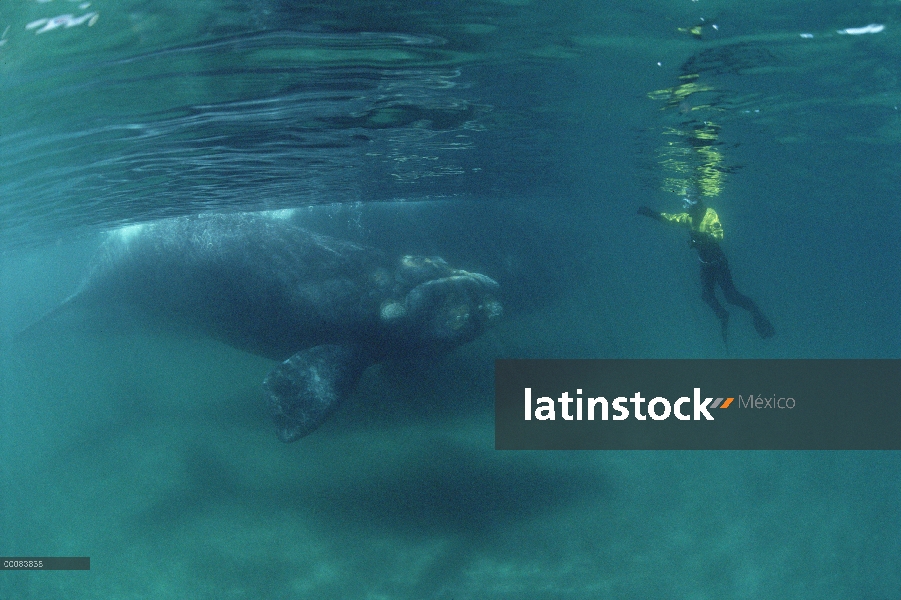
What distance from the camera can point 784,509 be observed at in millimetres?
13234

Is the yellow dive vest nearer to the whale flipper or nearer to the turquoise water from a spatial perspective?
the turquoise water

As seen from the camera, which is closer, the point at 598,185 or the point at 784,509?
the point at 784,509

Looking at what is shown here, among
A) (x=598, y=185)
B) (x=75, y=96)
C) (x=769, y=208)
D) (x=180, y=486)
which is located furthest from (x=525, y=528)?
(x=769, y=208)

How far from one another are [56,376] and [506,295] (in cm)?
3638

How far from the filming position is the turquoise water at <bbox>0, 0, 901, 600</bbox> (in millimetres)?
7832

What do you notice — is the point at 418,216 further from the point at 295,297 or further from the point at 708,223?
the point at 708,223

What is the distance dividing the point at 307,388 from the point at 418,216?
10.6m

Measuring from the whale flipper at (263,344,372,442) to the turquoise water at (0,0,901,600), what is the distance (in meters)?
2.43

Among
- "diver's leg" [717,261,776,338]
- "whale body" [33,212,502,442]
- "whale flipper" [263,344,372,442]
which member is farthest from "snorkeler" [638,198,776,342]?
"whale flipper" [263,344,372,442]

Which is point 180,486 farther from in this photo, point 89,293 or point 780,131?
point 780,131
